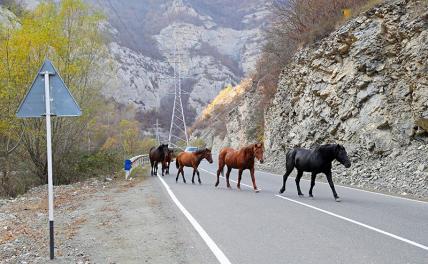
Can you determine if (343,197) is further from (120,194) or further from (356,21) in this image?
(356,21)

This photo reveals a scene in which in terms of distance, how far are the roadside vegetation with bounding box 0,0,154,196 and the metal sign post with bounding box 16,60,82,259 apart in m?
12.8

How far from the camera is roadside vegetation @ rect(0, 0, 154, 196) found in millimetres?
18656

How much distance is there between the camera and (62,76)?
67.5 ft

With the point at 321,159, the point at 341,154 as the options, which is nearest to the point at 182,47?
the point at 321,159

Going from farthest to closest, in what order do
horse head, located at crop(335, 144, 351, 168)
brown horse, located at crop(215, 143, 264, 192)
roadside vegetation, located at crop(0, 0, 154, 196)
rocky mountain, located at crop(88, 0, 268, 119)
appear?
rocky mountain, located at crop(88, 0, 268, 119), roadside vegetation, located at crop(0, 0, 154, 196), brown horse, located at crop(215, 143, 264, 192), horse head, located at crop(335, 144, 351, 168)

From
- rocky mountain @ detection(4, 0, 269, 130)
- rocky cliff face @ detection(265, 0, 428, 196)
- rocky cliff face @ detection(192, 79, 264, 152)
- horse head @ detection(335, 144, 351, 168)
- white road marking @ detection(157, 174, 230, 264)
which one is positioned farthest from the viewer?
rocky mountain @ detection(4, 0, 269, 130)

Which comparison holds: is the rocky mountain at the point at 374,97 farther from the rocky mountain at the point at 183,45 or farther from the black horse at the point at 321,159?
the rocky mountain at the point at 183,45

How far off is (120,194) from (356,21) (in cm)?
1645

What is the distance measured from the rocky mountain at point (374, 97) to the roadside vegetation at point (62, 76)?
12945 millimetres

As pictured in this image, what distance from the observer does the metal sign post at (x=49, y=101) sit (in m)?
6.68

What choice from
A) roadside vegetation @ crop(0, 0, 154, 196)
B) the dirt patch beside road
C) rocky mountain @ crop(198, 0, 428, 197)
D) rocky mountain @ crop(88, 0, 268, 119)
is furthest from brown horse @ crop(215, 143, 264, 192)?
rocky mountain @ crop(88, 0, 268, 119)

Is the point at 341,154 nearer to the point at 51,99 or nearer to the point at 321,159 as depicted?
the point at 321,159

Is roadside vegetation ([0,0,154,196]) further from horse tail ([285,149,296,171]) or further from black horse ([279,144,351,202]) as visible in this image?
black horse ([279,144,351,202])

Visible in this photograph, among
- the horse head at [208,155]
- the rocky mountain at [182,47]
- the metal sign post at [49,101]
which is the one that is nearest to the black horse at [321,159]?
the horse head at [208,155]
